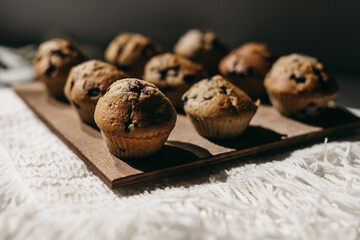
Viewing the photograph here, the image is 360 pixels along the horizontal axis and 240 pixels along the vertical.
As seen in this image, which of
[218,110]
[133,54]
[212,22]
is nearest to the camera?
[218,110]

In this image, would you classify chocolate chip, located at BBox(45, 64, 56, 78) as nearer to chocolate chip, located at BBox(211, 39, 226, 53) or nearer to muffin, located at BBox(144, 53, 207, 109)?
muffin, located at BBox(144, 53, 207, 109)

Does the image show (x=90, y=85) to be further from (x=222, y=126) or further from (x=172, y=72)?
(x=222, y=126)

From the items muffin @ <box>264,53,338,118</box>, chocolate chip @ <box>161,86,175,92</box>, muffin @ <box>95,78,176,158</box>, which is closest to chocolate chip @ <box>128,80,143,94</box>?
muffin @ <box>95,78,176,158</box>

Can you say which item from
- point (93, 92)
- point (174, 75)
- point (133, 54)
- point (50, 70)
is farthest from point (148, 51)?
point (93, 92)

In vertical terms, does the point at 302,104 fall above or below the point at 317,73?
below

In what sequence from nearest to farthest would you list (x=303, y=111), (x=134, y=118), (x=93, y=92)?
1. (x=134, y=118)
2. (x=93, y=92)
3. (x=303, y=111)

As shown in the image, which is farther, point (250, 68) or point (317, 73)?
point (250, 68)

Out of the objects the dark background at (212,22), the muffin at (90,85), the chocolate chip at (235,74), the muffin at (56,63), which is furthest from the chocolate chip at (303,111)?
the dark background at (212,22)

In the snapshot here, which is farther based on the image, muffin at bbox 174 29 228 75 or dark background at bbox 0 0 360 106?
dark background at bbox 0 0 360 106
